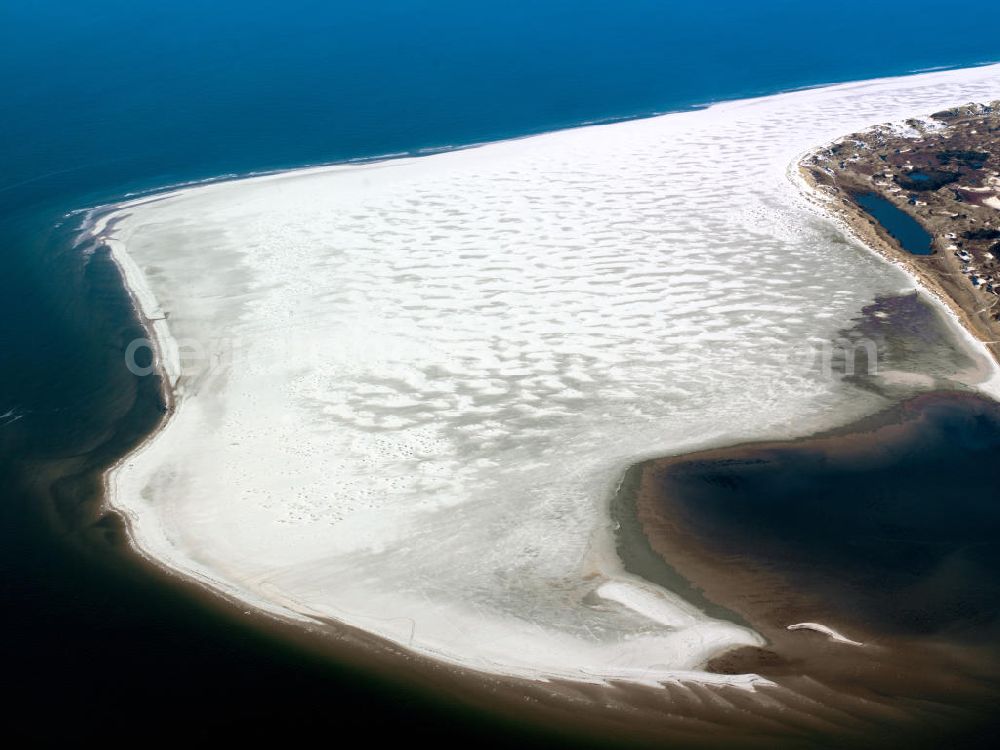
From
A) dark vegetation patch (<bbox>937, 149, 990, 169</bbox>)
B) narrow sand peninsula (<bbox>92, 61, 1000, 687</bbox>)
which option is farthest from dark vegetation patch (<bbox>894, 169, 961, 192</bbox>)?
narrow sand peninsula (<bbox>92, 61, 1000, 687</bbox>)

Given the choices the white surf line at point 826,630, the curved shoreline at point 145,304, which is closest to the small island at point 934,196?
the white surf line at point 826,630

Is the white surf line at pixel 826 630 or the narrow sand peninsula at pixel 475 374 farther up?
the narrow sand peninsula at pixel 475 374

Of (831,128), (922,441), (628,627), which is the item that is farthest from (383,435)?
(831,128)

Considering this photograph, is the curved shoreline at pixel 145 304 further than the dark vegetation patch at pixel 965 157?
No

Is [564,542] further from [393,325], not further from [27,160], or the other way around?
[27,160]

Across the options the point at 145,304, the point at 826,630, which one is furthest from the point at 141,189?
the point at 826,630

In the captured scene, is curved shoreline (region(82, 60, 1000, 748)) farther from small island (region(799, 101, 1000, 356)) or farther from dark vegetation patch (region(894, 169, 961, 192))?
dark vegetation patch (region(894, 169, 961, 192))

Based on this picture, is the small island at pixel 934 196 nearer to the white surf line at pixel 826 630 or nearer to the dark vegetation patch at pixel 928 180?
the dark vegetation patch at pixel 928 180

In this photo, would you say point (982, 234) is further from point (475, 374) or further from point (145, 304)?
point (145, 304)
